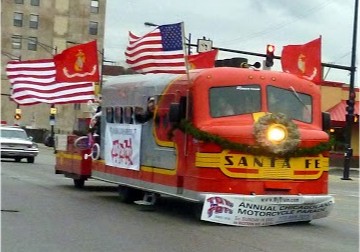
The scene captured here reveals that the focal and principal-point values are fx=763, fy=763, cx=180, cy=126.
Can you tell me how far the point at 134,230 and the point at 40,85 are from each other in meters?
10.0

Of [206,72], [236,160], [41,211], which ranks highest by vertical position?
[206,72]

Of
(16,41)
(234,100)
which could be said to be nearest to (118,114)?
(234,100)

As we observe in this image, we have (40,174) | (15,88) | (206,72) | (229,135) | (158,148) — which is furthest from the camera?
(40,174)

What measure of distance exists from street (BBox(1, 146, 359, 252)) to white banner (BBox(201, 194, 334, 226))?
0.15 m

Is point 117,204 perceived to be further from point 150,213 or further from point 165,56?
point 165,56

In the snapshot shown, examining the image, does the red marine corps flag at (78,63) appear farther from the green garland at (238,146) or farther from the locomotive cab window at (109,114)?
the green garland at (238,146)

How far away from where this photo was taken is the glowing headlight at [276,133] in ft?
41.9

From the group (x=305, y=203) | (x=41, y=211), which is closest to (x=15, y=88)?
(x=41, y=211)

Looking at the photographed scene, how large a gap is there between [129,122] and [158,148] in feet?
5.47

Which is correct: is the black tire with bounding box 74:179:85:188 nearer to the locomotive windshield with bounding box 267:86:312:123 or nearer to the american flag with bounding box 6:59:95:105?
the american flag with bounding box 6:59:95:105

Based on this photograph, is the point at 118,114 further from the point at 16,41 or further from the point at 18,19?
the point at 18,19

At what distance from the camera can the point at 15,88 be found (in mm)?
21516

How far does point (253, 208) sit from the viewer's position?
12.7 metres

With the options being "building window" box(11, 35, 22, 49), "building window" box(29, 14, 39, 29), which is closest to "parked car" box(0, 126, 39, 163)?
"building window" box(11, 35, 22, 49)
